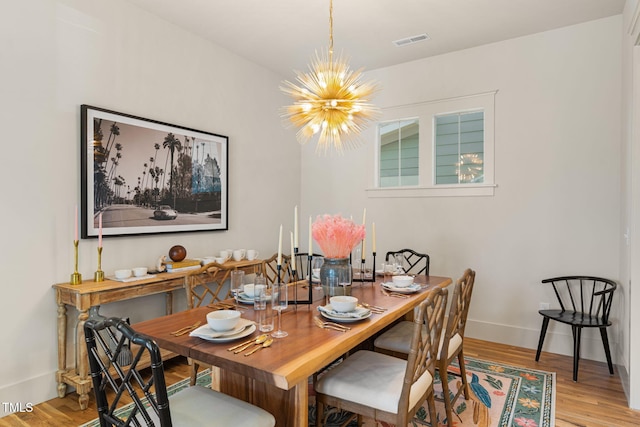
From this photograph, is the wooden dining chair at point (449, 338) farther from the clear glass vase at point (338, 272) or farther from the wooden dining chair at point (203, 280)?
the wooden dining chair at point (203, 280)

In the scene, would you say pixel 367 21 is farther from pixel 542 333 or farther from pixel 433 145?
pixel 542 333

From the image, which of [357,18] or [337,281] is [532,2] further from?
[337,281]

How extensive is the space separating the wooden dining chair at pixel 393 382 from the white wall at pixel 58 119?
2053mm

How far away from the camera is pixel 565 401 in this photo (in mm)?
2729

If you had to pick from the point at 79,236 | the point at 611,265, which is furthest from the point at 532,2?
the point at 79,236

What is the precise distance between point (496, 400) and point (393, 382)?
1276 mm

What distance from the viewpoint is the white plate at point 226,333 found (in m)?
1.70

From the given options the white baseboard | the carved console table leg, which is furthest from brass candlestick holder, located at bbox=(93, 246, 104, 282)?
the white baseboard

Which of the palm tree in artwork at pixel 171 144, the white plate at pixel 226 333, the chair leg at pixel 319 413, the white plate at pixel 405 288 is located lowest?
the chair leg at pixel 319 413

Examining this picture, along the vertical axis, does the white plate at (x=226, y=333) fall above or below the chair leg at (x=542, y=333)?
above

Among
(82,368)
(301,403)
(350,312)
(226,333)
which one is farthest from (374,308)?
(82,368)

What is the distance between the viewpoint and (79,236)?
2.91m

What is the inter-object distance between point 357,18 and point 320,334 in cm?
280

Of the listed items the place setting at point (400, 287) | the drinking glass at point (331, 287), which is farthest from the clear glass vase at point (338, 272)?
the place setting at point (400, 287)
